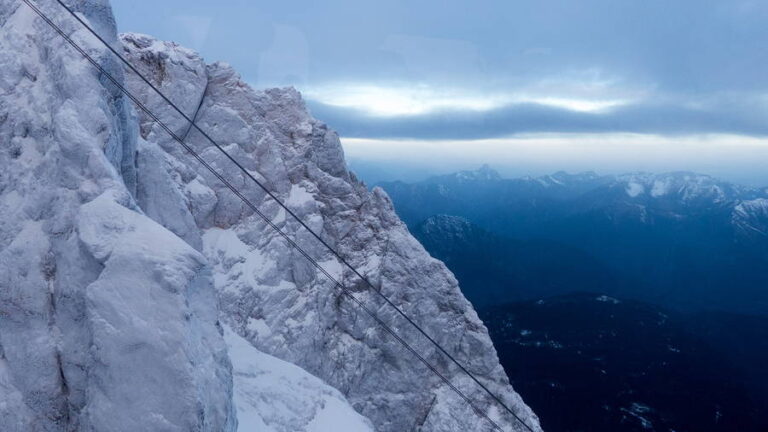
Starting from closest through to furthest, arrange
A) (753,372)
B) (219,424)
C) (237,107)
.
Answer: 1. (219,424)
2. (237,107)
3. (753,372)

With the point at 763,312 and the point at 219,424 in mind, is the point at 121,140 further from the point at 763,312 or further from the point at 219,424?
the point at 763,312

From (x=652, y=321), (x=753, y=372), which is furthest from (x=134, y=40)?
(x=753, y=372)

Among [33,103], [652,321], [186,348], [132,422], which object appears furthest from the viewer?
[652,321]

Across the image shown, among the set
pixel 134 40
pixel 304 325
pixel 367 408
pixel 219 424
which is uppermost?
pixel 134 40

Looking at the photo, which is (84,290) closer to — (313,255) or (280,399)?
(280,399)

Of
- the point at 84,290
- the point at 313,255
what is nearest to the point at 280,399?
the point at 84,290

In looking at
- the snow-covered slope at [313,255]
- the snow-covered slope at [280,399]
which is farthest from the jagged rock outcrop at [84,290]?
the snow-covered slope at [313,255]

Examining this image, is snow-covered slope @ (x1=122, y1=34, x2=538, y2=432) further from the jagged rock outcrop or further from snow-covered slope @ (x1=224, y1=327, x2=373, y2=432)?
the jagged rock outcrop

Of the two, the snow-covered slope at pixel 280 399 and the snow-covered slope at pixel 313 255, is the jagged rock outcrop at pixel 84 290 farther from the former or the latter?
the snow-covered slope at pixel 313 255
